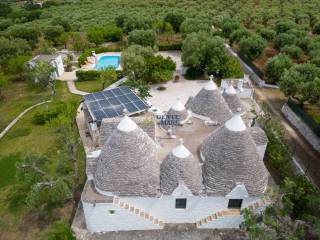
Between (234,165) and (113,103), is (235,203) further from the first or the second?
(113,103)

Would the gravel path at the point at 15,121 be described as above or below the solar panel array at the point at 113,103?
below

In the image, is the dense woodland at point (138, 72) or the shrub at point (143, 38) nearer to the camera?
the dense woodland at point (138, 72)

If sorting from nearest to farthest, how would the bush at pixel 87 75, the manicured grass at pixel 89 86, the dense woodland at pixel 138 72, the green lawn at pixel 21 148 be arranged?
the dense woodland at pixel 138 72 → the green lawn at pixel 21 148 → the manicured grass at pixel 89 86 → the bush at pixel 87 75

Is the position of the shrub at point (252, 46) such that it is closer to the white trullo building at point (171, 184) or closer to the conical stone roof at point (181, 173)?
the white trullo building at point (171, 184)

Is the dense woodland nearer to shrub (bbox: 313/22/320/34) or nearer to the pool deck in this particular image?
shrub (bbox: 313/22/320/34)

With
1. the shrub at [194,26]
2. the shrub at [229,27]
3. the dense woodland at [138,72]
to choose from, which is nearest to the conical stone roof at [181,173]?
the dense woodland at [138,72]

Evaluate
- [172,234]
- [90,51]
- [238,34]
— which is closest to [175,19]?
[238,34]

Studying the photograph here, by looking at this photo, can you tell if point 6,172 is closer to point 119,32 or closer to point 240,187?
point 240,187
